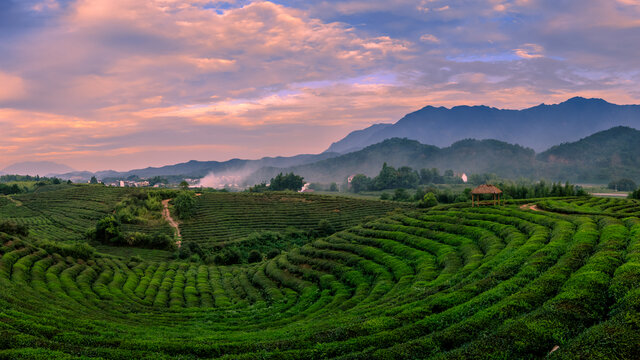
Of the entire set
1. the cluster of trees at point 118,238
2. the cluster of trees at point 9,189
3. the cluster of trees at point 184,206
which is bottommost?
the cluster of trees at point 118,238

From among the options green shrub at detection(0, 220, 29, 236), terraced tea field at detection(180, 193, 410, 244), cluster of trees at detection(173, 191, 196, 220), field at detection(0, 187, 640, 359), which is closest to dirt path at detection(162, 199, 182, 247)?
terraced tea field at detection(180, 193, 410, 244)

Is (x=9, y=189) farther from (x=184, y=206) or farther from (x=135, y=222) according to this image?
(x=184, y=206)

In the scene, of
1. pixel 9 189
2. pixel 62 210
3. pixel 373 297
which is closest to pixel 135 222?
pixel 62 210

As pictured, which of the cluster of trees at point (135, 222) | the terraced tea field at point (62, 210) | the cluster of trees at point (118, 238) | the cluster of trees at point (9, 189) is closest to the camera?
the cluster of trees at point (118, 238)

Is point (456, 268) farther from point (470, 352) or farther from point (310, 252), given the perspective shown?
point (310, 252)

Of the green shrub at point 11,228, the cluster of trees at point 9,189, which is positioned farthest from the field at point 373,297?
the cluster of trees at point 9,189

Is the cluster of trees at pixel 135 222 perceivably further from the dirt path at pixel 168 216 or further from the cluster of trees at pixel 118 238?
the dirt path at pixel 168 216

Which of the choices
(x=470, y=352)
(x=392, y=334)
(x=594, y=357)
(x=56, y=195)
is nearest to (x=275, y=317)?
(x=392, y=334)

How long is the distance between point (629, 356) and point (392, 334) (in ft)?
22.1

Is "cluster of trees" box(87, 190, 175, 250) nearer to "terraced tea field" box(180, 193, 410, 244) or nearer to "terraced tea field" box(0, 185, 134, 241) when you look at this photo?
"terraced tea field" box(0, 185, 134, 241)

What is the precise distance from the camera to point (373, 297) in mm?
24938

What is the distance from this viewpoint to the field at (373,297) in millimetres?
11852

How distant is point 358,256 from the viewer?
37.0 meters

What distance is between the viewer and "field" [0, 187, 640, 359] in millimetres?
11852
